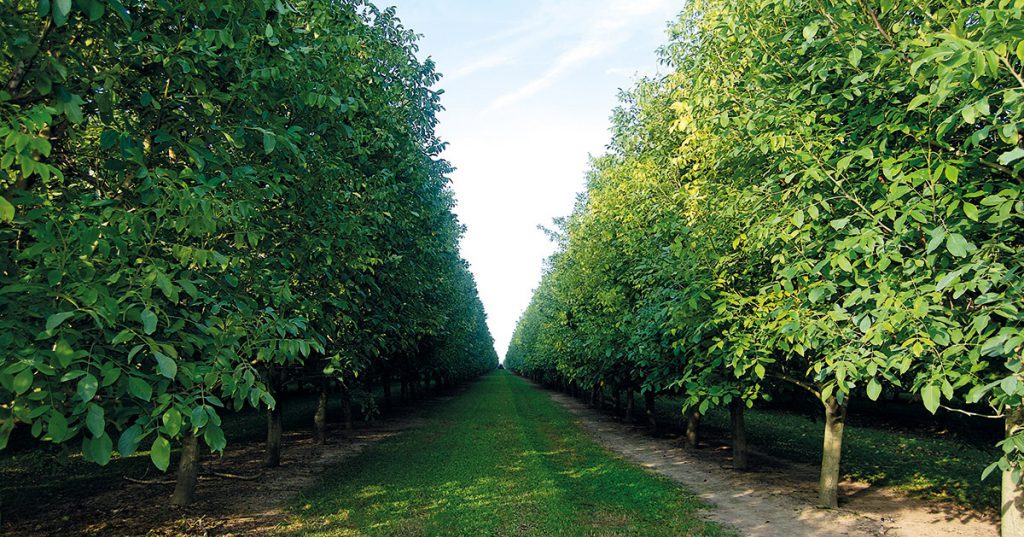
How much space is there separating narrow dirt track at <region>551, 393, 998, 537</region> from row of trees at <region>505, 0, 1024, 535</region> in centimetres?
100

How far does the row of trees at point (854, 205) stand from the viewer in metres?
5.37

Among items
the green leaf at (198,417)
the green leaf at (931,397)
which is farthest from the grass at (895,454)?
the green leaf at (198,417)

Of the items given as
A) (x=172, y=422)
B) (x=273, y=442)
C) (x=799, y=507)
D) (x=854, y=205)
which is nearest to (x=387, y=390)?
(x=273, y=442)

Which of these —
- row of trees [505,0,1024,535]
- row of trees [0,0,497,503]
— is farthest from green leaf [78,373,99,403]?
row of trees [505,0,1024,535]

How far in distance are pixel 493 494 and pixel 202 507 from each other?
21.8 ft

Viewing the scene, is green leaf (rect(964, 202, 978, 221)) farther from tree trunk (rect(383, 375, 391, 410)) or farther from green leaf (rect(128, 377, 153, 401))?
tree trunk (rect(383, 375, 391, 410))

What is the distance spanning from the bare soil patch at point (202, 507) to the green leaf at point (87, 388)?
26.2ft

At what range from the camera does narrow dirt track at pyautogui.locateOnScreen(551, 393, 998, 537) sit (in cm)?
1026

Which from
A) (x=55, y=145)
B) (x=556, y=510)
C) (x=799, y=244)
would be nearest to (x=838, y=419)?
(x=799, y=244)

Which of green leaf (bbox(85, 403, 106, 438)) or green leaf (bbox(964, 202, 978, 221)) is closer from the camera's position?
green leaf (bbox(85, 403, 106, 438))

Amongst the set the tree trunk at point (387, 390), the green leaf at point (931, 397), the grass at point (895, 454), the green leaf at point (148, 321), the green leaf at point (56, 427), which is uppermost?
the green leaf at point (148, 321)

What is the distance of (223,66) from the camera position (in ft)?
19.7

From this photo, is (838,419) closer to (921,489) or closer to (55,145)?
(921,489)

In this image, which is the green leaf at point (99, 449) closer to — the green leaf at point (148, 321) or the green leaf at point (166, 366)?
the green leaf at point (166, 366)
